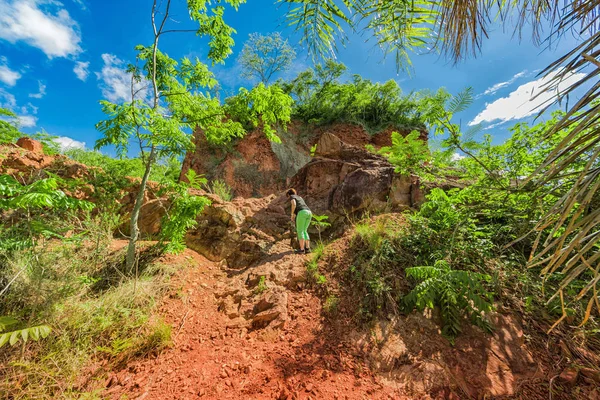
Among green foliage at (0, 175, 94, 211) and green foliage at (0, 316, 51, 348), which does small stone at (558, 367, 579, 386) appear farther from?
green foliage at (0, 175, 94, 211)

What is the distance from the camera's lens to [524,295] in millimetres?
3068

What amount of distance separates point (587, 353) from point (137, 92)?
7028mm

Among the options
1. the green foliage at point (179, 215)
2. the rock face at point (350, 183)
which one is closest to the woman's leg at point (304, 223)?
the rock face at point (350, 183)

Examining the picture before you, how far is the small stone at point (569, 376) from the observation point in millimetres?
2279

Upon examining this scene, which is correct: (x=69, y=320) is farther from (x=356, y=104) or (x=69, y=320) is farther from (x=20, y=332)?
(x=356, y=104)

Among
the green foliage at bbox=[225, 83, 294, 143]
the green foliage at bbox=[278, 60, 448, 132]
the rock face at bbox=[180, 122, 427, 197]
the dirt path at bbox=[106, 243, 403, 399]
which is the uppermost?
the green foliage at bbox=[278, 60, 448, 132]

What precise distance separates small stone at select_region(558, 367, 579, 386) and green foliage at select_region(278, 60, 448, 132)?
1201 cm

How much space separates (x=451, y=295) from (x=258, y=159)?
11.6 meters

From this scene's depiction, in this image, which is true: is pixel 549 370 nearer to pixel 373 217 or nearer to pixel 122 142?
pixel 373 217

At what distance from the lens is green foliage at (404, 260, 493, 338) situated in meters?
2.68

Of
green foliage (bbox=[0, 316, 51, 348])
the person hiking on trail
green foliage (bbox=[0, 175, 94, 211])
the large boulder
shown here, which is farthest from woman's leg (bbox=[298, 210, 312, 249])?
the large boulder

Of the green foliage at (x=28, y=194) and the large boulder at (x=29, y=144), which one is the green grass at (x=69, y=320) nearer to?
the green foliage at (x=28, y=194)

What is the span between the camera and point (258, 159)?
12914 mm

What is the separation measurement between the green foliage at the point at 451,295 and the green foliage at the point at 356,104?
37.8 ft
